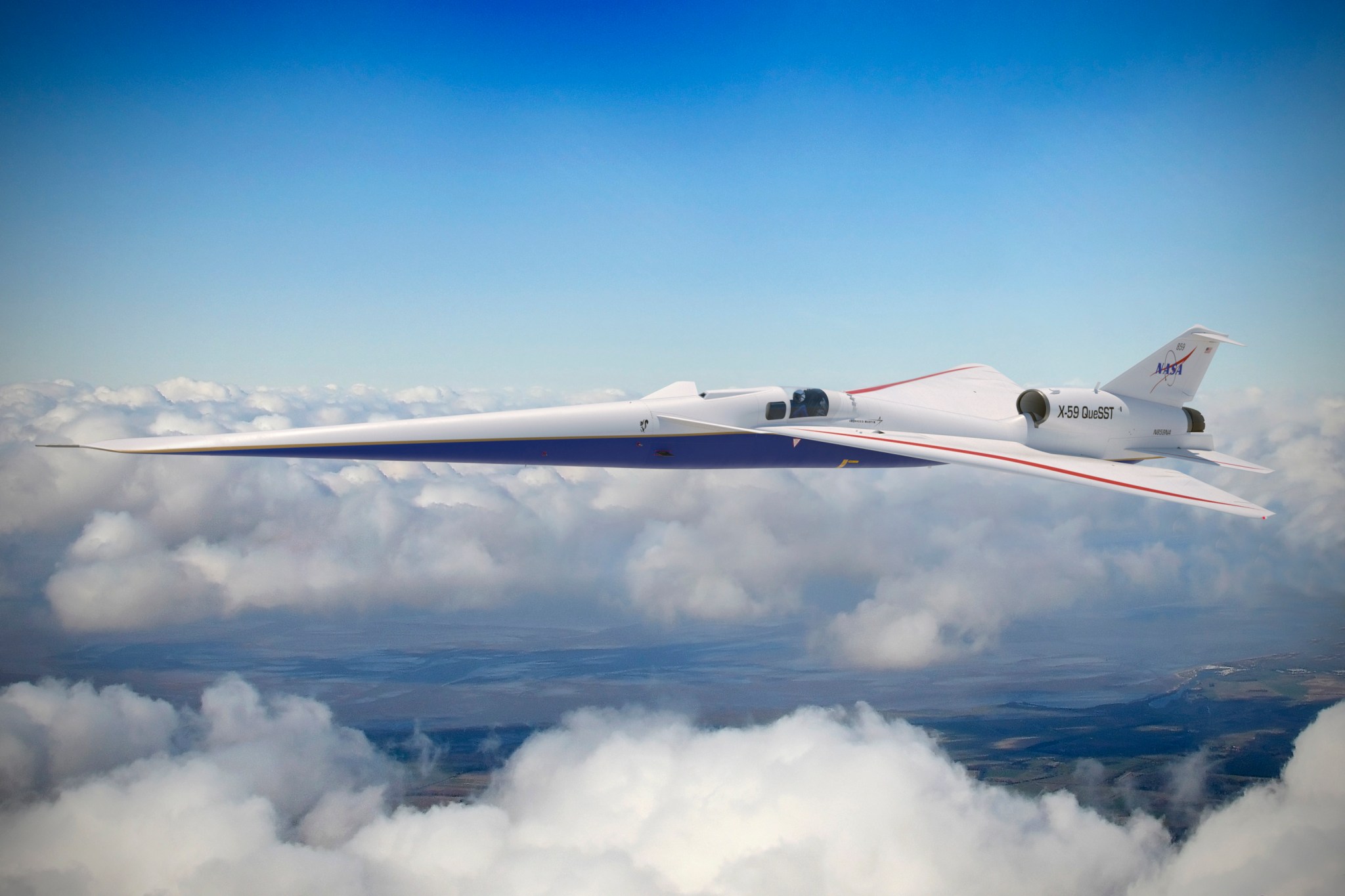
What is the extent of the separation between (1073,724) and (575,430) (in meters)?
92.7

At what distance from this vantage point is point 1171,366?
1752cm

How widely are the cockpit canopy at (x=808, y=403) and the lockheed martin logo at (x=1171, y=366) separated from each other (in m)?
7.95

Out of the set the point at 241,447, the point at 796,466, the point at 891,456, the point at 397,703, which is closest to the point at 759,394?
the point at 796,466

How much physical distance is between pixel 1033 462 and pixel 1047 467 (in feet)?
1.79

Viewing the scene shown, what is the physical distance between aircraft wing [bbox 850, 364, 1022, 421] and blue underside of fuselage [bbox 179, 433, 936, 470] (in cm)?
184

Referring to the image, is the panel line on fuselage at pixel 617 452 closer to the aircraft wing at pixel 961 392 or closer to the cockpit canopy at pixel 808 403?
the cockpit canopy at pixel 808 403

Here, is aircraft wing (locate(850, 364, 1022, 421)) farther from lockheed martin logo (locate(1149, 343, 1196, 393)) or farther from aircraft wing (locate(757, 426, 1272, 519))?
lockheed martin logo (locate(1149, 343, 1196, 393))

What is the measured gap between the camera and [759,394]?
15117 mm

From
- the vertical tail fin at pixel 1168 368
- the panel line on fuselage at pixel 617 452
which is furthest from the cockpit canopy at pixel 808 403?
the vertical tail fin at pixel 1168 368

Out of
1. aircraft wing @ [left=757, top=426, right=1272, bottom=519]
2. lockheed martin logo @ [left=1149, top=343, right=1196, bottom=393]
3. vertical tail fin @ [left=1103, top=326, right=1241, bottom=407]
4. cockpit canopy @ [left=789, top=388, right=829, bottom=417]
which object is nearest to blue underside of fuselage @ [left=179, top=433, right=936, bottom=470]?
aircraft wing @ [left=757, top=426, right=1272, bottom=519]

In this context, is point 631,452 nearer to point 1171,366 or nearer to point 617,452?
point 617,452

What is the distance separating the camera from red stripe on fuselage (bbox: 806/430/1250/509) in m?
12.1

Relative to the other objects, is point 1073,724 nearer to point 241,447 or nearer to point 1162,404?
point 1162,404

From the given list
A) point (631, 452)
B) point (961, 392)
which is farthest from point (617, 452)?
point (961, 392)
